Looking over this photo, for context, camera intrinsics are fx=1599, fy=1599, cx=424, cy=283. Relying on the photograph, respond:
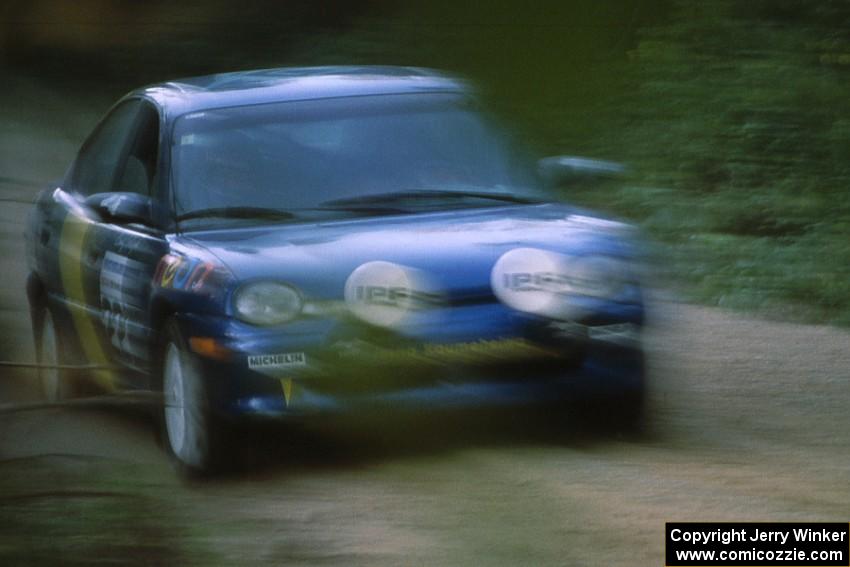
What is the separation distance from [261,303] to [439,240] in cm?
59

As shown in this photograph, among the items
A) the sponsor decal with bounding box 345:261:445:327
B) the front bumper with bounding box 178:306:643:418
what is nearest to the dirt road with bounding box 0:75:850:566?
the front bumper with bounding box 178:306:643:418

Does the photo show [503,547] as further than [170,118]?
No

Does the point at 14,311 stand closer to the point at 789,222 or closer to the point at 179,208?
the point at 179,208

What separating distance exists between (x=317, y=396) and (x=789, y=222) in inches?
273

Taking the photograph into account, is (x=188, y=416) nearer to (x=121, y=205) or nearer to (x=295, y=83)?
(x=121, y=205)

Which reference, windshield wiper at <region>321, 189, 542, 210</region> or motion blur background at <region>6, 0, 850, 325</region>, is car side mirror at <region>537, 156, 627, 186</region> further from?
windshield wiper at <region>321, 189, 542, 210</region>

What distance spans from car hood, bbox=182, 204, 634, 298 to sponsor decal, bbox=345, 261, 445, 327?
111cm

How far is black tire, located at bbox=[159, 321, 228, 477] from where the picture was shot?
8.90ft

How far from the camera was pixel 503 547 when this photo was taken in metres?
2.44

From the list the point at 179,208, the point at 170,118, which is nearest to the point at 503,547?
the point at 179,208

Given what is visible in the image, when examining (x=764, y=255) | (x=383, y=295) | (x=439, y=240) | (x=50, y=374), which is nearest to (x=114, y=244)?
(x=439, y=240)

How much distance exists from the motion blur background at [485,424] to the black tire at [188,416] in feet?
0.25

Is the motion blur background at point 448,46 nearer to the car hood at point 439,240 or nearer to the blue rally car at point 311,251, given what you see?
the blue rally car at point 311,251

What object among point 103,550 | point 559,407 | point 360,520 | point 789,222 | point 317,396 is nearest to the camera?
point 103,550
